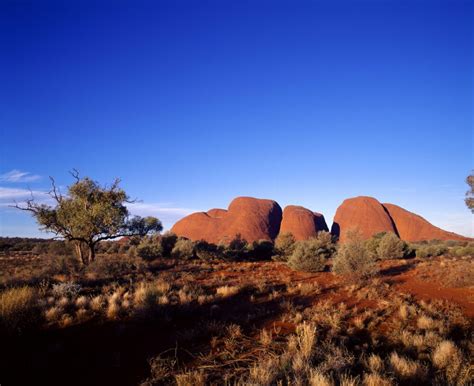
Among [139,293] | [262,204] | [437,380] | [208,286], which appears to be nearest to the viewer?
[437,380]

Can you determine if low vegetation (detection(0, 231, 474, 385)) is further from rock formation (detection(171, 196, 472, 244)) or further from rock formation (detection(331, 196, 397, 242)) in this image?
rock formation (detection(331, 196, 397, 242))

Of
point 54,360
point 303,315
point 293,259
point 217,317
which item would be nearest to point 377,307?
point 303,315

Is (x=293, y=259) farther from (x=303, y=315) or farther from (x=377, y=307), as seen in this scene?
(x=303, y=315)

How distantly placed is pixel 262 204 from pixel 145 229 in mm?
57536

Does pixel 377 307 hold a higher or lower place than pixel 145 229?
lower

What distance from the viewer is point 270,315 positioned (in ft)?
26.6

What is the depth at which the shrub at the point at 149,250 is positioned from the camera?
23.8 metres

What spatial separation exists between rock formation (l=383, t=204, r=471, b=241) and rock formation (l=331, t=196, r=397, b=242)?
1.78 m

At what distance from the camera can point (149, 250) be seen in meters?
24.6

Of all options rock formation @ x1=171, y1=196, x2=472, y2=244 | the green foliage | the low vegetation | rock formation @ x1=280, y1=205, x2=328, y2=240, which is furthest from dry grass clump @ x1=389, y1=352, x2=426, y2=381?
rock formation @ x1=280, y1=205, x2=328, y2=240

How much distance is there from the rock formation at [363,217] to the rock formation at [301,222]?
415 centimetres

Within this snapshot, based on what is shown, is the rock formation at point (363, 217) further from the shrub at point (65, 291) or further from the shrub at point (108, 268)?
the shrub at point (65, 291)

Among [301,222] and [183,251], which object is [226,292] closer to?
[183,251]

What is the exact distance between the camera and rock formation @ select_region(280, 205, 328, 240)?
68.4 m
